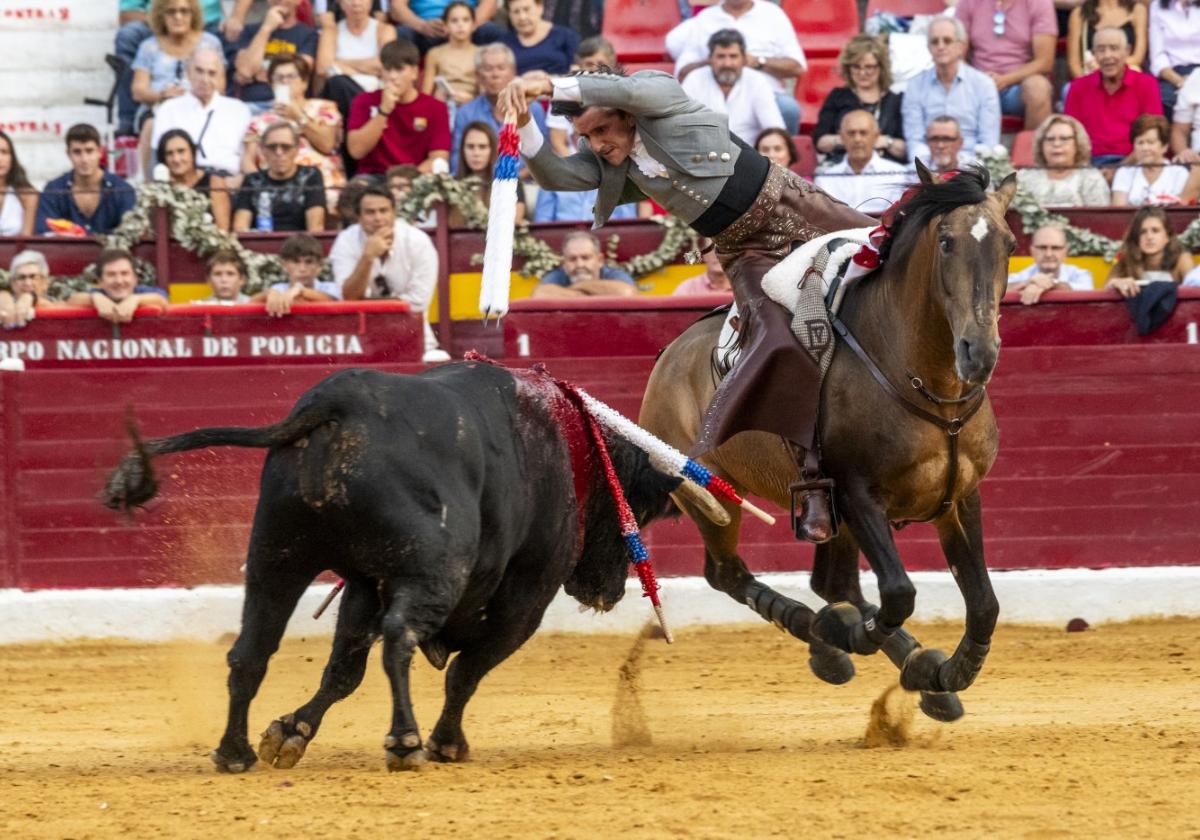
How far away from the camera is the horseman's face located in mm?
6586

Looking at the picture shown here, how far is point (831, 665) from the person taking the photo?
22.3 feet

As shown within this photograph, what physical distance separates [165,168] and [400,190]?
1270 mm

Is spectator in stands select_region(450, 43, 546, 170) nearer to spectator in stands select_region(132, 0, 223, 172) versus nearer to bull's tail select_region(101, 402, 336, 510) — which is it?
spectator in stands select_region(132, 0, 223, 172)

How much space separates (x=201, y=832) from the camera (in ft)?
15.0

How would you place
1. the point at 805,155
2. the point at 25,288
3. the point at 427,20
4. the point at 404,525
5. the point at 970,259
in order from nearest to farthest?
the point at 404,525, the point at 970,259, the point at 25,288, the point at 805,155, the point at 427,20

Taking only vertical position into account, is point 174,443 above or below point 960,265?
below

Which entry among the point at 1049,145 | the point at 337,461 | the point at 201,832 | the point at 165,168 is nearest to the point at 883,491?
the point at 337,461

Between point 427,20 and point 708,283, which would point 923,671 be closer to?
point 708,283

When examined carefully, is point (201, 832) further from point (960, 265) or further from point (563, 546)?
point (960, 265)

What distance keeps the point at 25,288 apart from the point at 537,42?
3.75 m

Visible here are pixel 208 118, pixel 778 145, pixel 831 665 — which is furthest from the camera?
pixel 208 118

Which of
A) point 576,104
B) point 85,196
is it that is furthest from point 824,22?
point 576,104

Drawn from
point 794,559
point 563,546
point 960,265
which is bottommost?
point 794,559

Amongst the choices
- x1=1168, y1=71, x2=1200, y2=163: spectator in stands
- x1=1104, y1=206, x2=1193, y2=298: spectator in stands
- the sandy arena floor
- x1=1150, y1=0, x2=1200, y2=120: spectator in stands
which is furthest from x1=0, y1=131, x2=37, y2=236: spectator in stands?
x1=1150, y1=0, x2=1200, y2=120: spectator in stands
